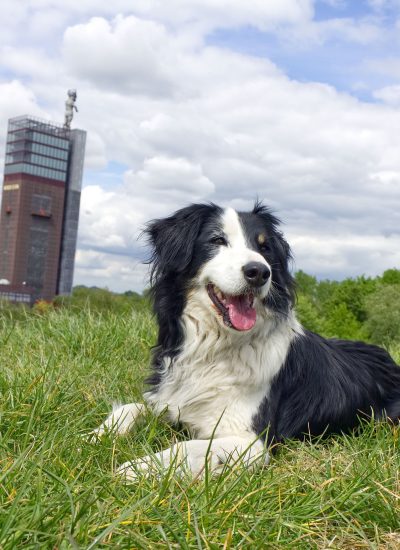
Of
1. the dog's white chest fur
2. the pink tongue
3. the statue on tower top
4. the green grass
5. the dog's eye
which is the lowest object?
the green grass

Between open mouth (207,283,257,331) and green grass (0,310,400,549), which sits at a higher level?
open mouth (207,283,257,331)

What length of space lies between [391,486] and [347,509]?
33cm

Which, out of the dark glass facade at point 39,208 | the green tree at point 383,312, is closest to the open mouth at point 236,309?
the green tree at point 383,312

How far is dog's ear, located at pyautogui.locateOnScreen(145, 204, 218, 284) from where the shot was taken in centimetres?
421

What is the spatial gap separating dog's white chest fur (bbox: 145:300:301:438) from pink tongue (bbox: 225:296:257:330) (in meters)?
0.12

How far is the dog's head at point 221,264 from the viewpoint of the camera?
3947 millimetres

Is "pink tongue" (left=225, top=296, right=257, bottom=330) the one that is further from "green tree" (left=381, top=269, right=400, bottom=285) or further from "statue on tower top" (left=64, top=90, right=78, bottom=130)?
"statue on tower top" (left=64, top=90, right=78, bottom=130)

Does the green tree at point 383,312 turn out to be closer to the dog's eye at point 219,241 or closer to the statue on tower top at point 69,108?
the dog's eye at point 219,241

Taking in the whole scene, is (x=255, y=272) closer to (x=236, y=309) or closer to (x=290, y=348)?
Result: (x=236, y=309)

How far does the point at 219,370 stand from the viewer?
13.8ft

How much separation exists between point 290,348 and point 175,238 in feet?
3.46

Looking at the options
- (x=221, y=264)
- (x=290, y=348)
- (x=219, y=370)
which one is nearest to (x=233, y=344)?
(x=219, y=370)

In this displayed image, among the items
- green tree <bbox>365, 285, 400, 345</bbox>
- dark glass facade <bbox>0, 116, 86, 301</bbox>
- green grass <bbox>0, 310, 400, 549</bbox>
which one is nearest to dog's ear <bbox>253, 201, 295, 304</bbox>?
green grass <bbox>0, 310, 400, 549</bbox>

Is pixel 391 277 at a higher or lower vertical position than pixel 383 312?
higher
